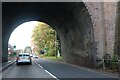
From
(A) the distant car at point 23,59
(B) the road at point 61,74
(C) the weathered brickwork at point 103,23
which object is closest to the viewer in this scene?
(B) the road at point 61,74

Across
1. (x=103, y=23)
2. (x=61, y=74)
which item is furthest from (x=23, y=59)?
(x=61, y=74)

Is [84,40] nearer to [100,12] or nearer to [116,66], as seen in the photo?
[100,12]

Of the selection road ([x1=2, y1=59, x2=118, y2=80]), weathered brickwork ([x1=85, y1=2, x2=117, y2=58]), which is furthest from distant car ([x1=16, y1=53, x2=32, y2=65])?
weathered brickwork ([x1=85, y1=2, x2=117, y2=58])

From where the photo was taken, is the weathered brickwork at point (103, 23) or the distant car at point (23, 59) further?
the distant car at point (23, 59)

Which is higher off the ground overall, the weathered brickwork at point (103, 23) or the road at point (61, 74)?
the weathered brickwork at point (103, 23)

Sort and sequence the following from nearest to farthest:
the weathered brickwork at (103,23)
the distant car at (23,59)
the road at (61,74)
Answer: the road at (61,74) < the weathered brickwork at (103,23) < the distant car at (23,59)

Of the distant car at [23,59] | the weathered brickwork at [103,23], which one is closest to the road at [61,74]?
the weathered brickwork at [103,23]

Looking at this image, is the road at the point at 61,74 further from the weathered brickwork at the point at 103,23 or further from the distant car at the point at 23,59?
the distant car at the point at 23,59

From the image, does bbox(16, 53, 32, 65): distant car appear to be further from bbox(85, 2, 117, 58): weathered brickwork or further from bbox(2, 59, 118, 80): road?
bbox(85, 2, 117, 58): weathered brickwork

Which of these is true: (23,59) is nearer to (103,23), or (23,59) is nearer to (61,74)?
(103,23)

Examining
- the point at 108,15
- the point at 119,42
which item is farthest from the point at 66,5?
the point at 119,42

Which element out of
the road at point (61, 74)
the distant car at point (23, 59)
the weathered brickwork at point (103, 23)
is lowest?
the road at point (61, 74)

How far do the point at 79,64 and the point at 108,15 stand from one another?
639cm

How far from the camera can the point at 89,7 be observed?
97.6 ft
